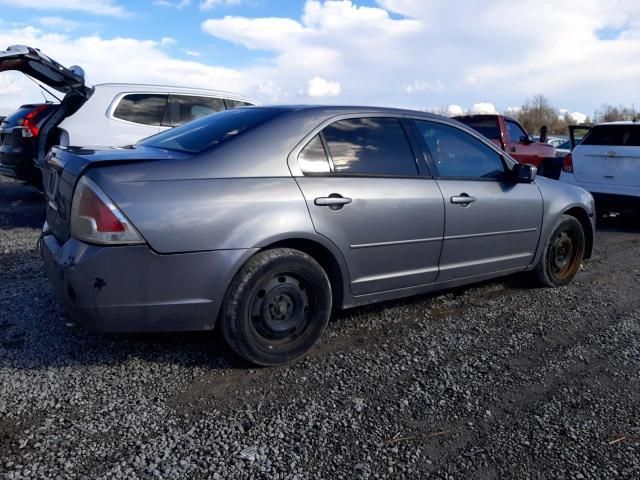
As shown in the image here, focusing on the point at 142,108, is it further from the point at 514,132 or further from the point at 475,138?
Answer: the point at 514,132

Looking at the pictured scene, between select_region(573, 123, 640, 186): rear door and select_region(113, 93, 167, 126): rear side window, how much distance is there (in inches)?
254

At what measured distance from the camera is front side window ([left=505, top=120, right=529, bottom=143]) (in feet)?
36.8

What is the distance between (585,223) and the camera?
5160 mm

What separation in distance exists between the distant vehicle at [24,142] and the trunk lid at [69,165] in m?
4.18

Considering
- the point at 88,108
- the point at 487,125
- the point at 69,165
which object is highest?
the point at 88,108

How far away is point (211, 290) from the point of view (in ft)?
9.47

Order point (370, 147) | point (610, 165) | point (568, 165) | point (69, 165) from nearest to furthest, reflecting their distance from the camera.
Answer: point (69, 165), point (370, 147), point (610, 165), point (568, 165)

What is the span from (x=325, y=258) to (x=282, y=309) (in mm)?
432

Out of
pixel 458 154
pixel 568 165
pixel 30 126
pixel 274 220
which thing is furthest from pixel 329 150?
pixel 568 165

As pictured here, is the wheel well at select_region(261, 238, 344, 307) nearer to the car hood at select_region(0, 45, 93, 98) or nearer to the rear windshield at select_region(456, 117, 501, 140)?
the car hood at select_region(0, 45, 93, 98)

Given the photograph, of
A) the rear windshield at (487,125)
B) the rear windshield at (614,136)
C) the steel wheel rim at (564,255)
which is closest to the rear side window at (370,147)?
the steel wheel rim at (564,255)

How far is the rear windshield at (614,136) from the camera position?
797 cm

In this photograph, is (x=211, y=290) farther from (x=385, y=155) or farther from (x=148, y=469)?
(x=385, y=155)

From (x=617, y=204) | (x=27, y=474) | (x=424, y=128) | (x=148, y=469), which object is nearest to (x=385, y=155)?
(x=424, y=128)
